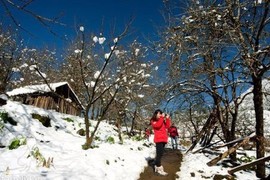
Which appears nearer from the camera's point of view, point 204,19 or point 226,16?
point 204,19

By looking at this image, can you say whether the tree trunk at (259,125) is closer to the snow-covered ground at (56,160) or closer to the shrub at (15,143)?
the snow-covered ground at (56,160)

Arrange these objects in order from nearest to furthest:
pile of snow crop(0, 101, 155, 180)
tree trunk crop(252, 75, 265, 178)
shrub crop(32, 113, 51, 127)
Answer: pile of snow crop(0, 101, 155, 180) → tree trunk crop(252, 75, 265, 178) → shrub crop(32, 113, 51, 127)

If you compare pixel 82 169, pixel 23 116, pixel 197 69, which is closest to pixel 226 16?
pixel 197 69

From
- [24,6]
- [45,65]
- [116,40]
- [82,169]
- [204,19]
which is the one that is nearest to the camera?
[24,6]

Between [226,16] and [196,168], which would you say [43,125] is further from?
[226,16]

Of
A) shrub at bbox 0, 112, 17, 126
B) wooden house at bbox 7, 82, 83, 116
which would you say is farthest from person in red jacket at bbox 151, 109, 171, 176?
wooden house at bbox 7, 82, 83, 116

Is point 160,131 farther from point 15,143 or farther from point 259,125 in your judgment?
point 15,143

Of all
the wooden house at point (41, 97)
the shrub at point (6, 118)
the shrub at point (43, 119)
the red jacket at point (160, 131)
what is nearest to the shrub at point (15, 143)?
the shrub at point (6, 118)

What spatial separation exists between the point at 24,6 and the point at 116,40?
789 cm

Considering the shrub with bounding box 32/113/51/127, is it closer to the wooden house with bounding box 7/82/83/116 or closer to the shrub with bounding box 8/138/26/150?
the shrub with bounding box 8/138/26/150

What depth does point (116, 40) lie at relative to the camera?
34.9 ft

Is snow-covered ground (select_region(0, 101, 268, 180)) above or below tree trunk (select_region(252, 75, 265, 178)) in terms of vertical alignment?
below

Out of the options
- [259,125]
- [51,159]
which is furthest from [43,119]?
[259,125]

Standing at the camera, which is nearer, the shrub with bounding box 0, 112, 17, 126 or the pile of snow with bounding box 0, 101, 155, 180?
the pile of snow with bounding box 0, 101, 155, 180
